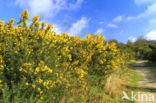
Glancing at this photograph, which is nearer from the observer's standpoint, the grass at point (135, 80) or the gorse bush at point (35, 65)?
the gorse bush at point (35, 65)

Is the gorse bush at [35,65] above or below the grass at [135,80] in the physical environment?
above

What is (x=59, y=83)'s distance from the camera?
320cm

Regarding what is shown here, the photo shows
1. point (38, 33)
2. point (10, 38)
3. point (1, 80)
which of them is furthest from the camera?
point (38, 33)

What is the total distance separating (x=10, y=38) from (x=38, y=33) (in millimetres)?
635

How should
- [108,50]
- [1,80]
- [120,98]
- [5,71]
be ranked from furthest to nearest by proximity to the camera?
[108,50] < [120,98] < [5,71] < [1,80]

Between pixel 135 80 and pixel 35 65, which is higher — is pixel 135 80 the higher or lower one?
the lower one

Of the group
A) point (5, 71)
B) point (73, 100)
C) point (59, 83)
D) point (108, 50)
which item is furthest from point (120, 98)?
point (5, 71)

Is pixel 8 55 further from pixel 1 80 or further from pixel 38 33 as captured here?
pixel 38 33

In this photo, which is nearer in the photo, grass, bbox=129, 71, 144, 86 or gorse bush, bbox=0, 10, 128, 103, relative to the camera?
gorse bush, bbox=0, 10, 128, 103

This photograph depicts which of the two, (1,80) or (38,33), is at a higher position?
(38,33)

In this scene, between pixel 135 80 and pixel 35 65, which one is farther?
pixel 135 80

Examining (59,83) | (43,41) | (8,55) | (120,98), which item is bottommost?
(120,98)

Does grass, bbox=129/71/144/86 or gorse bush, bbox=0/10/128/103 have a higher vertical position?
gorse bush, bbox=0/10/128/103

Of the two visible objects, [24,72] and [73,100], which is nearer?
[24,72]
